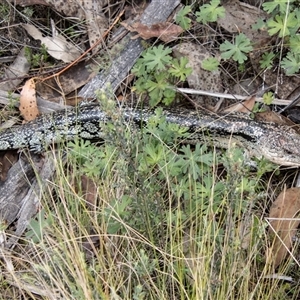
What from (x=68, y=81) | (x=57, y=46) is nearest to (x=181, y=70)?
(x=68, y=81)

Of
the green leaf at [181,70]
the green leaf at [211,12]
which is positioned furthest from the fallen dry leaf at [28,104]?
the green leaf at [211,12]

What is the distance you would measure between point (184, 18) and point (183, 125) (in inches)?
35.4

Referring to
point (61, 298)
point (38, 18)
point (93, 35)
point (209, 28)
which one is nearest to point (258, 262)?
point (61, 298)

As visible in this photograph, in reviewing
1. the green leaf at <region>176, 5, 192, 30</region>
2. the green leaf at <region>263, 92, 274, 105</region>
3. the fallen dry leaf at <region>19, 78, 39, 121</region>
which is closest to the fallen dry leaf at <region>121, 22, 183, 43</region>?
the green leaf at <region>176, 5, 192, 30</region>

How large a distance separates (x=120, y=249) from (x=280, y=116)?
5.93ft

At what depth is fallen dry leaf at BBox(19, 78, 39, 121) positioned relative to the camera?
507 cm

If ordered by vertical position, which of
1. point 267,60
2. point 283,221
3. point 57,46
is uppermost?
point 57,46

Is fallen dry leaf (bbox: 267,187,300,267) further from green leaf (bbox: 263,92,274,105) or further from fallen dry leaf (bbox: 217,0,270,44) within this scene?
fallen dry leaf (bbox: 217,0,270,44)

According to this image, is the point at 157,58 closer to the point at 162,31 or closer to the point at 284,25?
the point at 162,31

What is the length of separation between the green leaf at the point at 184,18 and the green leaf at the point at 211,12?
4.5 inches

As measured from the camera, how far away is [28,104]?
507cm

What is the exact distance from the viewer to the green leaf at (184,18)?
15.8 ft

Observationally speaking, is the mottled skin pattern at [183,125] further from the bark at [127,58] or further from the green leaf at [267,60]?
the green leaf at [267,60]

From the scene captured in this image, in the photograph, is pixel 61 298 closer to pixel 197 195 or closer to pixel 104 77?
pixel 197 195
